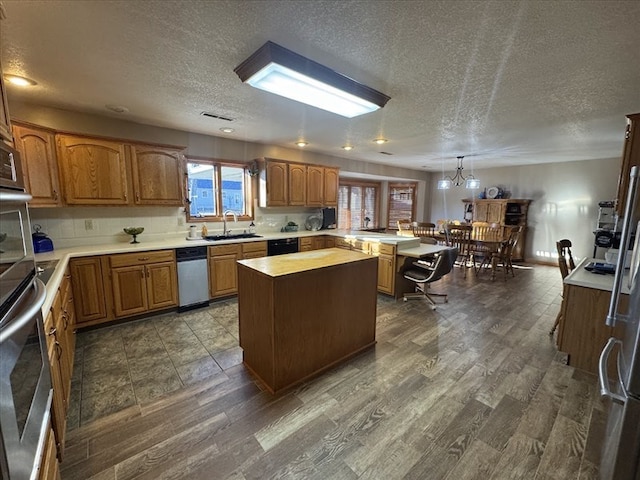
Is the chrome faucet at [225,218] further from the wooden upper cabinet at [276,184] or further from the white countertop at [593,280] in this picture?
the white countertop at [593,280]

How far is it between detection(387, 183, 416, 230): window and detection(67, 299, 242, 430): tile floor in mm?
6040

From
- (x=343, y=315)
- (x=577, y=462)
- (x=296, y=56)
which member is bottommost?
(x=577, y=462)

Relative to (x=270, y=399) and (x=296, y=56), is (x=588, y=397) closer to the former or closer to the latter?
(x=270, y=399)

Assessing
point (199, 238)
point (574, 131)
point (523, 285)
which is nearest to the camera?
point (574, 131)

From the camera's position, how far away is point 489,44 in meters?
1.71

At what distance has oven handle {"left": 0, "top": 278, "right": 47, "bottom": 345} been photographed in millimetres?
723

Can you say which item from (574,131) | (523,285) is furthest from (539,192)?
(574,131)

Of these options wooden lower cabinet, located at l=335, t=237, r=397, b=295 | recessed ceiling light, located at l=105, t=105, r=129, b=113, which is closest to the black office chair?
wooden lower cabinet, located at l=335, t=237, r=397, b=295

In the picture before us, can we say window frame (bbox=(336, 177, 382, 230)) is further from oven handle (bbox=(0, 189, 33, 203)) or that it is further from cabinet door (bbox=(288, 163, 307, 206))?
oven handle (bbox=(0, 189, 33, 203))

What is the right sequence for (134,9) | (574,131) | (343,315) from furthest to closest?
1. (574,131)
2. (343,315)
3. (134,9)

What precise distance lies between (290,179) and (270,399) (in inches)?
139

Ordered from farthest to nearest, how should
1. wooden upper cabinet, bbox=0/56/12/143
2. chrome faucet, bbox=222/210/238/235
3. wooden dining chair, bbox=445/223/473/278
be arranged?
wooden dining chair, bbox=445/223/473/278, chrome faucet, bbox=222/210/238/235, wooden upper cabinet, bbox=0/56/12/143

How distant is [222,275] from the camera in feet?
12.8

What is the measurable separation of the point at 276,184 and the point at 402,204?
16.0 feet
